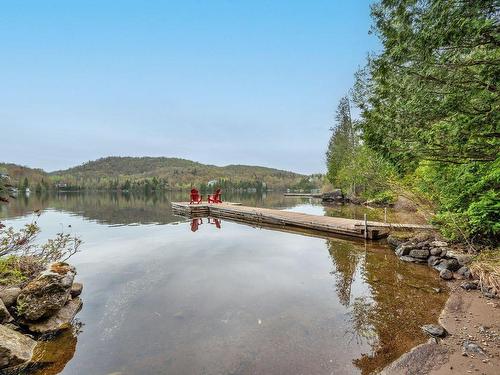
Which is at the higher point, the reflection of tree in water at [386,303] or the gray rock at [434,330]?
the gray rock at [434,330]

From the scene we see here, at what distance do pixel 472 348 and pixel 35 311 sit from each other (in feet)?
23.8

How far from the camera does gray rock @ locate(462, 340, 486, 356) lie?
3.94 meters

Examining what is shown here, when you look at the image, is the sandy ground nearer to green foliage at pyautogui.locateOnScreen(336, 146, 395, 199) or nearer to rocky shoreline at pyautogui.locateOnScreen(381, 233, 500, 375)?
rocky shoreline at pyautogui.locateOnScreen(381, 233, 500, 375)

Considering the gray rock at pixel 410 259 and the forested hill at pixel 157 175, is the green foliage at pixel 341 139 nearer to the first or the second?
the gray rock at pixel 410 259

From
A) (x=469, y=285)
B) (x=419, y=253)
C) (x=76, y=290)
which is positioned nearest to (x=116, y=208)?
(x=76, y=290)

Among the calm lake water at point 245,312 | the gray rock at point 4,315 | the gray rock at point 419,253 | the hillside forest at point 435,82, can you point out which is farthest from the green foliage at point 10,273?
the gray rock at point 419,253

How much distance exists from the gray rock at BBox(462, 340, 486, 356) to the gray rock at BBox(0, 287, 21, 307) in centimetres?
771

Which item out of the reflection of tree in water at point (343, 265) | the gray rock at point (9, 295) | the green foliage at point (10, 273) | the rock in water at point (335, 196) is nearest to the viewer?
the gray rock at point (9, 295)

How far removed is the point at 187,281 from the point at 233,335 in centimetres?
349

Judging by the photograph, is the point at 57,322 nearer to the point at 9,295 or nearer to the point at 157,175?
the point at 9,295

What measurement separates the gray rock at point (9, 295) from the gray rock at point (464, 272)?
10407mm

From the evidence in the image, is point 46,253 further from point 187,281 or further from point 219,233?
point 219,233

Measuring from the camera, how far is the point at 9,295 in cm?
533

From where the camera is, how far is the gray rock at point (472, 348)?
155 inches
